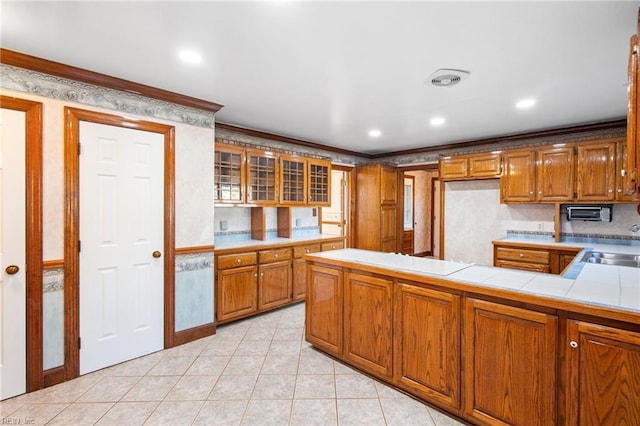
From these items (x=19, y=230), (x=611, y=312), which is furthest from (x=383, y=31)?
(x=19, y=230)

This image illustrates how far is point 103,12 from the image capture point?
173cm

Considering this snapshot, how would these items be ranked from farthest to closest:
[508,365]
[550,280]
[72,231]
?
1. [72,231]
2. [550,280]
3. [508,365]

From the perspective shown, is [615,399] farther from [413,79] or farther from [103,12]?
[103,12]

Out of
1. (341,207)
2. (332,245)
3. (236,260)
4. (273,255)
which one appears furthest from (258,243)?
(341,207)

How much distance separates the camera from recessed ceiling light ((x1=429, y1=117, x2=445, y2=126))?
369cm

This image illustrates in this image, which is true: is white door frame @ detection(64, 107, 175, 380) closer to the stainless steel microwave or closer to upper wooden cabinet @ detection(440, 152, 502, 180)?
upper wooden cabinet @ detection(440, 152, 502, 180)

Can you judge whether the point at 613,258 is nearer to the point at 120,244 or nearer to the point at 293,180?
the point at 293,180

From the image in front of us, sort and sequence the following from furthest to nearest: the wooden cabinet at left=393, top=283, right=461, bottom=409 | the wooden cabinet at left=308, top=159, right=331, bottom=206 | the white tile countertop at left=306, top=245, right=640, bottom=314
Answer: the wooden cabinet at left=308, top=159, right=331, bottom=206 → the wooden cabinet at left=393, top=283, right=461, bottom=409 → the white tile countertop at left=306, top=245, right=640, bottom=314

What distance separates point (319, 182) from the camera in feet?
16.4

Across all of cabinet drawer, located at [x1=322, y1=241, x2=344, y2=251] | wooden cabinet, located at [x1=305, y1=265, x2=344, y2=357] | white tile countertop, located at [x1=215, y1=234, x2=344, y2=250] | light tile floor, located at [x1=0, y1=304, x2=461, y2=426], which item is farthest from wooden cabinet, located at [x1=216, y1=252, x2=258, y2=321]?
cabinet drawer, located at [x1=322, y1=241, x2=344, y2=251]

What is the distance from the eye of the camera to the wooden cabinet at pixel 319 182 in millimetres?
4852

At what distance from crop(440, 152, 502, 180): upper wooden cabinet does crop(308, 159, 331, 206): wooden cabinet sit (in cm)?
185

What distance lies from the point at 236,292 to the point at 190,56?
2.53 meters

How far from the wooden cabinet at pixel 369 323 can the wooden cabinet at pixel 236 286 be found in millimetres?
1540
